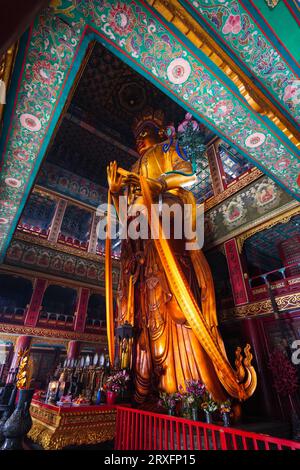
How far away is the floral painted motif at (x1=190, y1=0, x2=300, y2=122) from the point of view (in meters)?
1.95

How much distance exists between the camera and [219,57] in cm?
219

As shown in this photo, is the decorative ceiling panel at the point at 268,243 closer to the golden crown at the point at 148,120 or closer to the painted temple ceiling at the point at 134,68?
the painted temple ceiling at the point at 134,68

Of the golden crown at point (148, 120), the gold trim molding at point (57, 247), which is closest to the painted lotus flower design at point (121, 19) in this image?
the golden crown at point (148, 120)

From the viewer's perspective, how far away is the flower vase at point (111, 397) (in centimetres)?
332

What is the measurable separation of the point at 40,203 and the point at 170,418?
8.50m

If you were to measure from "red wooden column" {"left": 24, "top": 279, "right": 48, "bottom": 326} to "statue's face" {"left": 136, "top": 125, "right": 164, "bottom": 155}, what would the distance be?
5250 millimetres

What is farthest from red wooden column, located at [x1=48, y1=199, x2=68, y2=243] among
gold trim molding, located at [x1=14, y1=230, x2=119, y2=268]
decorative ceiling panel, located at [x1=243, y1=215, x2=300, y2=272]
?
decorative ceiling panel, located at [x1=243, y1=215, x2=300, y2=272]

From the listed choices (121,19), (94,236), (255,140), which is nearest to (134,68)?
(121,19)

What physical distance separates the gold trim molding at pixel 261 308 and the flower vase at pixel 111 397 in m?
3.11

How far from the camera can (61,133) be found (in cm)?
867

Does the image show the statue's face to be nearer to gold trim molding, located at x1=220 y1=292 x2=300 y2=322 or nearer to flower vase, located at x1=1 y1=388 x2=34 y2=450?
gold trim molding, located at x1=220 y1=292 x2=300 y2=322

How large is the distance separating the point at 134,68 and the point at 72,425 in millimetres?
4067

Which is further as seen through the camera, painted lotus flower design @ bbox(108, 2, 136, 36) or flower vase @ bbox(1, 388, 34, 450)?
flower vase @ bbox(1, 388, 34, 450)
